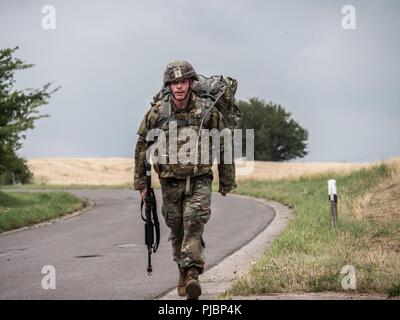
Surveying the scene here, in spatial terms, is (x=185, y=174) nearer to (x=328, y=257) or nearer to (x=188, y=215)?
(x=188, y=215)

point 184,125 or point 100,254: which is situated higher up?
point 184,125

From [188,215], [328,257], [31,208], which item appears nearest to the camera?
[188,215]

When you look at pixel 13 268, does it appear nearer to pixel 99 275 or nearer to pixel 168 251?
pixel 99 275

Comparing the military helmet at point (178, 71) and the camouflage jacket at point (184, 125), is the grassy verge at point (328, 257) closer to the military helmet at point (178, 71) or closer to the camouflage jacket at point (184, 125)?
the camouflage jacket at point (184, 125)

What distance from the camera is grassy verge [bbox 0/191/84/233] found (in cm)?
1989

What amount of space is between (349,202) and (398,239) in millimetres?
6923

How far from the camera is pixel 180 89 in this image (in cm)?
786

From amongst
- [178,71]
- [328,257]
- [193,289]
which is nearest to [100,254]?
[328,257]

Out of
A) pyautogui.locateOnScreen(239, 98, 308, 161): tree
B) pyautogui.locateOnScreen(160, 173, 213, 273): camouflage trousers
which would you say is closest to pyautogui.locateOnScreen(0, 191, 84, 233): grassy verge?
pyautogui.locateOnScreen(160, 173, 213, 273): camouflage trousers

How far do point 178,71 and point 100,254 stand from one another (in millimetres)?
5886

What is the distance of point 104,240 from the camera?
15445 millimetres

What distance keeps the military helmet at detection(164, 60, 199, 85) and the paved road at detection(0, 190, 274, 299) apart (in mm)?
2450

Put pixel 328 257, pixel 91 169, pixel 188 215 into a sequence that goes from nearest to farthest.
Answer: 1. pixel 188 215
2. pixel 328 257
3. pixel 91 169
